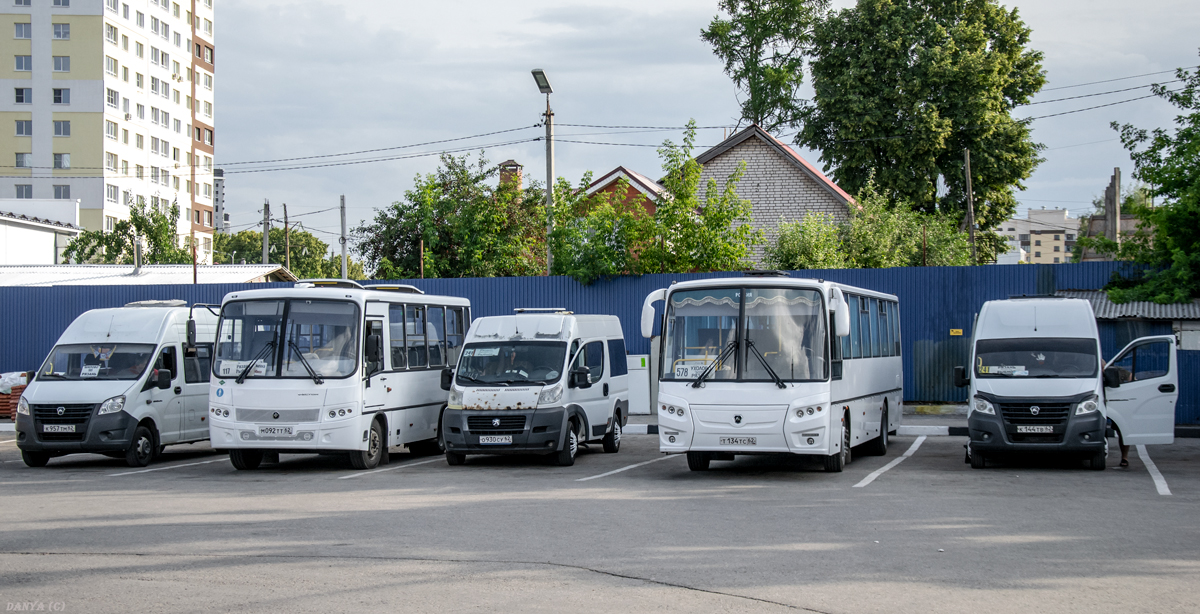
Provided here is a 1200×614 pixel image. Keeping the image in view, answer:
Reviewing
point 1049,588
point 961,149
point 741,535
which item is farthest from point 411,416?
point 961,149

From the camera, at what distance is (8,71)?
75625 millimetres

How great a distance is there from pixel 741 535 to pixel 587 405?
741cm

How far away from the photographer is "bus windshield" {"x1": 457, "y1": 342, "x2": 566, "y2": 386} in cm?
1630

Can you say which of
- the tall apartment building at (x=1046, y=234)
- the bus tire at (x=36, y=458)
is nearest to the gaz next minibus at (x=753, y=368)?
the bus tire at (x=36, y=458)

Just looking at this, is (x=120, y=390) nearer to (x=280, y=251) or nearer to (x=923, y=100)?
(x=923, y=100)

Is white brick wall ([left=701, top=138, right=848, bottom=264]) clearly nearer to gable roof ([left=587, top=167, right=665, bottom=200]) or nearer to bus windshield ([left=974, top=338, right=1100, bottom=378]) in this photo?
gable roof ([left=587, top=167, right=665, bottom=200])

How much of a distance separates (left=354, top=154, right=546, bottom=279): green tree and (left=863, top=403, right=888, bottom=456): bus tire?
16125 mm

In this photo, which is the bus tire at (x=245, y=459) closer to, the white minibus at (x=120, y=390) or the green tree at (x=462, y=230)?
the white minibus at (x=120, y=390)

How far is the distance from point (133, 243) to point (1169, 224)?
51691mm

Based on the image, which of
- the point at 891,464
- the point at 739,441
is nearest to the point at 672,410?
the point at 739,441

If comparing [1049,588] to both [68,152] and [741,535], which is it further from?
[68,152]

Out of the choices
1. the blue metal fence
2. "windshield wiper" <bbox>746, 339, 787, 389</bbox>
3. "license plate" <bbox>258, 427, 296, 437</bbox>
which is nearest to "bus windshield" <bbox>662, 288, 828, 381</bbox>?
"windshield wiper" <bbox>746, 339, 787, 389</bbox>

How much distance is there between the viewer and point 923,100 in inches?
1581

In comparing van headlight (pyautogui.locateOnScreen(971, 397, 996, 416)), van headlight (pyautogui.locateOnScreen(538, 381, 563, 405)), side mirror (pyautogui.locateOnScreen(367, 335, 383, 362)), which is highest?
side mirror (pyautogui.locateOnScreen(367, 335, 383, 362))
